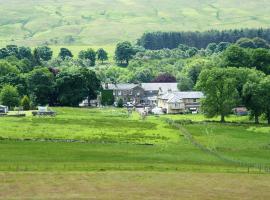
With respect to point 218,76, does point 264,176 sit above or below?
below

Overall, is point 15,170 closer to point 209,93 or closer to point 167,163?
point 167,163

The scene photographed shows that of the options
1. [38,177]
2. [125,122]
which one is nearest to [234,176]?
[38,177]

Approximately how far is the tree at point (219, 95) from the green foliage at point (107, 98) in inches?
2140

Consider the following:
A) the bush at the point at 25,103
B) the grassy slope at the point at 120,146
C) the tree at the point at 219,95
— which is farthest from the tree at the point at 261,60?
the bush at the point at 25,103

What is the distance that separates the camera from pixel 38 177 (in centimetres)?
5766

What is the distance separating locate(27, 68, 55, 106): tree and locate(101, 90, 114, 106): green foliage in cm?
2239

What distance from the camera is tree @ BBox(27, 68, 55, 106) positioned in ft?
488

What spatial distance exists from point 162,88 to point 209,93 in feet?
230

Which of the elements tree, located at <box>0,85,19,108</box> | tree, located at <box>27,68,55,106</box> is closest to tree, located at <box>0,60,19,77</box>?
tree, located at <box>27,68,55,106</box>

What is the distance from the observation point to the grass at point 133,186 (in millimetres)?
51500

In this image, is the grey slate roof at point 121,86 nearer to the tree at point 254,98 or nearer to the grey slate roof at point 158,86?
the grey slate roof at point 158,86

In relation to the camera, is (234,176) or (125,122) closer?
(234,176)

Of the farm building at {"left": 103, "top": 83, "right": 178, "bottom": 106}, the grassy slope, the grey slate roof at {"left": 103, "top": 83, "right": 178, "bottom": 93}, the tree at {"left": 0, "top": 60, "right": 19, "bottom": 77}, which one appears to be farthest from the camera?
the grey slate roof at {"left": 103, "top": 83, "right": 178, "bottom": 93}

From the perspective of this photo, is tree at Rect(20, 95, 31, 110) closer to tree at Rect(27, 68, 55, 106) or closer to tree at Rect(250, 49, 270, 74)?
tree at Rect(27, 68, 55, 106)
